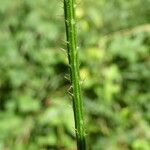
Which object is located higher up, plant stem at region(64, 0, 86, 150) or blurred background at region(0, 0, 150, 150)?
plant stem at region(64, 0, 86, 150)

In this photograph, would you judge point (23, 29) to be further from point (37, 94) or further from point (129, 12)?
point (129, 12)

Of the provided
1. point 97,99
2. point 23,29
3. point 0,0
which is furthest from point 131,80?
point 0,0

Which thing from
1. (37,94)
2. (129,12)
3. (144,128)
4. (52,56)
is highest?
(129,12)

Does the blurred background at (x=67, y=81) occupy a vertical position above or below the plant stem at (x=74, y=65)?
below

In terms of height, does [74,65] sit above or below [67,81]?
above

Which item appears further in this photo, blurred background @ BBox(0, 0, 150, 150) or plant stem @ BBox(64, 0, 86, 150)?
blurred background @ BBox(0, 0, 150, 150)
